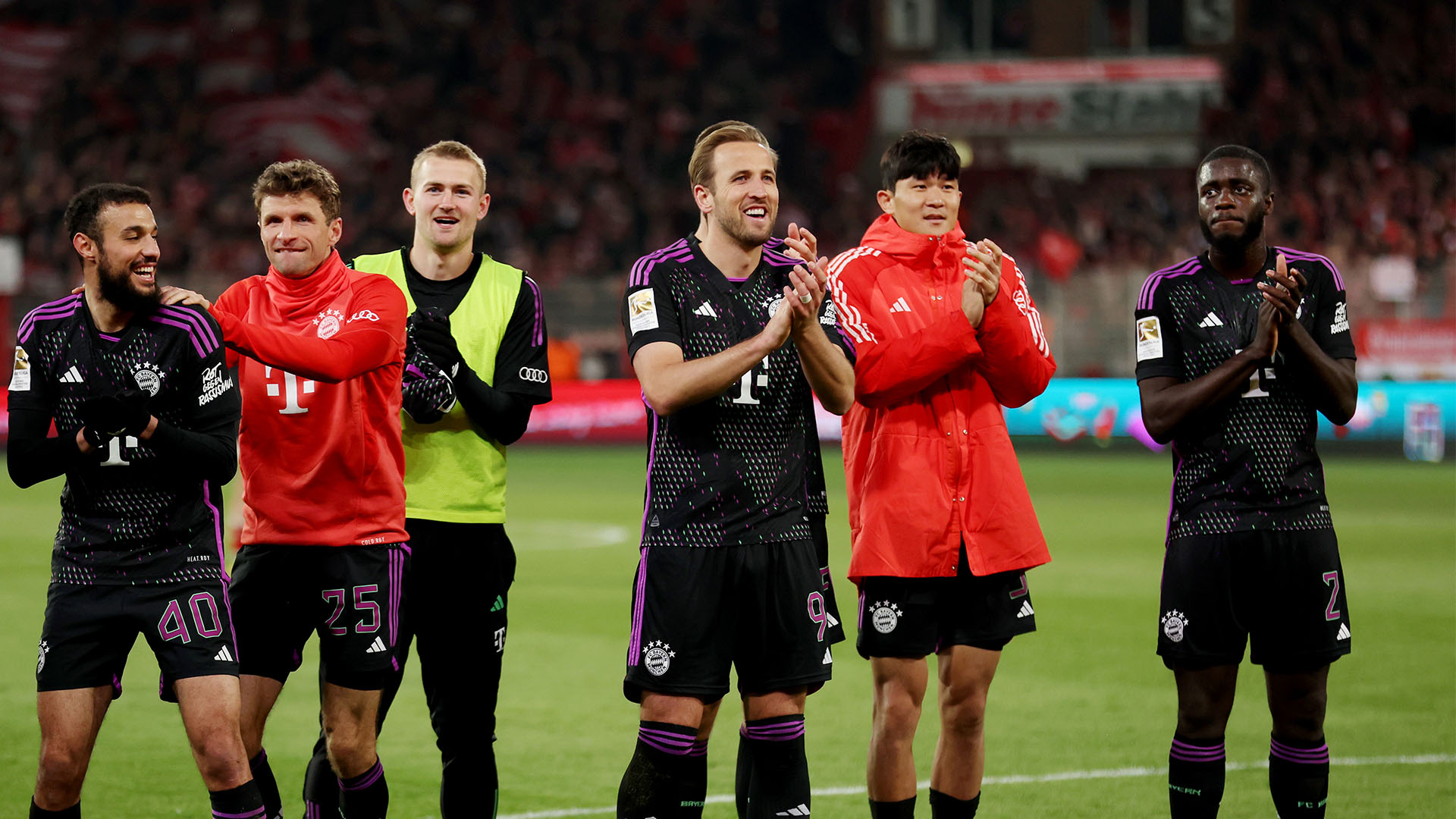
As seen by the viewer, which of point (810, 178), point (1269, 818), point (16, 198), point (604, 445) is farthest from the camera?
point (810, 178)

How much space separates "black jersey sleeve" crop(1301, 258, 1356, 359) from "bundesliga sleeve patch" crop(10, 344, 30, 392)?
3.95 m

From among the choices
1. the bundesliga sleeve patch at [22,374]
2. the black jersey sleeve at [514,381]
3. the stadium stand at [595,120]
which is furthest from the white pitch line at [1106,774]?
the stadium stand at [595,120]

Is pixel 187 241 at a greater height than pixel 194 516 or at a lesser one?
greater

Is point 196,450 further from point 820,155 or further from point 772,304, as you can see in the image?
point 820,155

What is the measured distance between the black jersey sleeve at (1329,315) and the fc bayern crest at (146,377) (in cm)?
360

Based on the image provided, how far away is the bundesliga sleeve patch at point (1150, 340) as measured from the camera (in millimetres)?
5289

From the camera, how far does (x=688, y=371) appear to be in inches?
177

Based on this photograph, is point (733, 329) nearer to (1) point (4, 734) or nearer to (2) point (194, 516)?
(2) point (194, 516)

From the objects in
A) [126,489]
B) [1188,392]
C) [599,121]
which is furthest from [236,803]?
[599,121]

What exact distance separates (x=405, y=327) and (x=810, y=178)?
90.4 feet

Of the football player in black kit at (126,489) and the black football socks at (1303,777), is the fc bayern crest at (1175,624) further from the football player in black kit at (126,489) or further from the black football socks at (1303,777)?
the football player in black kit at (126,489)

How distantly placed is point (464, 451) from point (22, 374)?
1400mm

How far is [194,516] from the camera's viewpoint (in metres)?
4.69

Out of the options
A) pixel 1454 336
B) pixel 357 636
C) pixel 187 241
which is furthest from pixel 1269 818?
pixel 187 241
